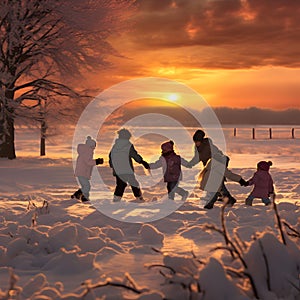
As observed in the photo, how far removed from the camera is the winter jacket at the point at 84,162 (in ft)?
32.8

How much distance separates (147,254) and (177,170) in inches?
210

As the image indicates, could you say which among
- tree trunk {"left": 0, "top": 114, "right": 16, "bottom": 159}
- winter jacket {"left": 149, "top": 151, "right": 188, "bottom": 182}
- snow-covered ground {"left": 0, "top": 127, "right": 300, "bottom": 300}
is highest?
tree trunk {"left": 0, "top": 114, "right": 16, "bottom": 159}

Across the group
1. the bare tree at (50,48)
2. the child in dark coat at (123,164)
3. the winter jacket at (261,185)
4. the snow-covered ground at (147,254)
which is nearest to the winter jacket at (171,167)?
the child in dark coat at (123,164)

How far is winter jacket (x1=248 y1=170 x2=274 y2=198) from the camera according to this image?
27.8ft

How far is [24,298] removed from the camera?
2869mm

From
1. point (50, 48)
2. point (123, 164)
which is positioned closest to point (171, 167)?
point (123, 164)

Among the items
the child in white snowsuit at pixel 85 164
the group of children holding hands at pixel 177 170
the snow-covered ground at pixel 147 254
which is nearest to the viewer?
the snow-covered ground at pixel 147 254

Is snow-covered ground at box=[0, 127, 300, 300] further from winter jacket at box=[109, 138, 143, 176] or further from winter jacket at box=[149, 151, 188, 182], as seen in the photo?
winter jacket at box=[109, 138, 143, 176]

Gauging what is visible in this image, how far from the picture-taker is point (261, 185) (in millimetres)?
8531

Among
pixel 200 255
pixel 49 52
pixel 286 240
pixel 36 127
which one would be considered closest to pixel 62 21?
pixel 49 52

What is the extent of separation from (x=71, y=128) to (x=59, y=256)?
17547 mm

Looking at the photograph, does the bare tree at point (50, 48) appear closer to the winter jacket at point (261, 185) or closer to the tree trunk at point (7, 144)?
the tree trunk at point (7, 144)

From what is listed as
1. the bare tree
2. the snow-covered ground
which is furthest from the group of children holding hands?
the bare tree

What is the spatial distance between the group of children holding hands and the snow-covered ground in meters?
0.34
